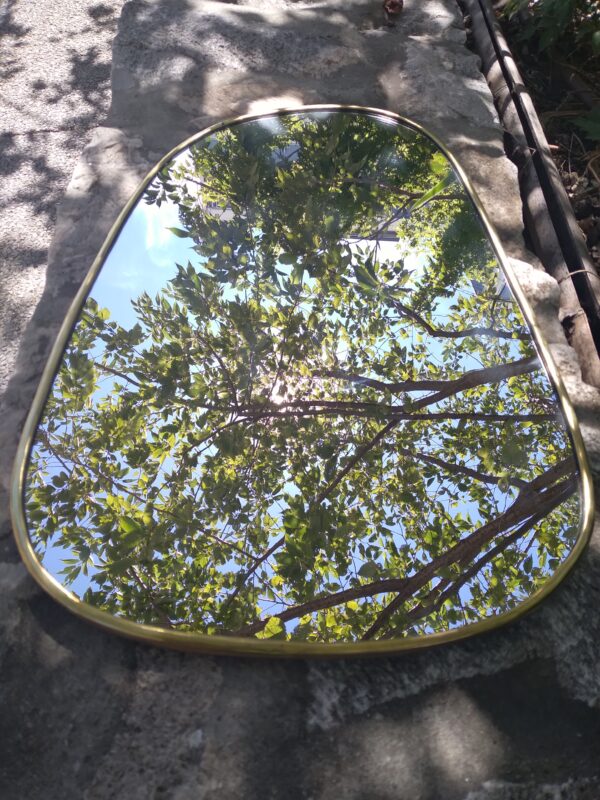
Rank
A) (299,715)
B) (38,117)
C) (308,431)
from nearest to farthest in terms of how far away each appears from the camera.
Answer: (299,715) < (308,431) < (38,117)

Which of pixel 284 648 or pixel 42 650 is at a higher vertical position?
pixel 284 648

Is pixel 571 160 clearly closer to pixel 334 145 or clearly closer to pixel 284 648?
pixel 334 145

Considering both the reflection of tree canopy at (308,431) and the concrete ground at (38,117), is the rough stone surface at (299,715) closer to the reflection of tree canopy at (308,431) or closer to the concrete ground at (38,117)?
the reflection of tree canopy at (308,431)

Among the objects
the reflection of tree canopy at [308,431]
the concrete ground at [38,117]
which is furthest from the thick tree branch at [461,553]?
the concrete ground at [38,117]

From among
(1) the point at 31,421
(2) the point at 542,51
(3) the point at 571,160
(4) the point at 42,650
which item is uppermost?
(2) the point at 542,51

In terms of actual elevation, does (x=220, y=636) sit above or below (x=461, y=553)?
below

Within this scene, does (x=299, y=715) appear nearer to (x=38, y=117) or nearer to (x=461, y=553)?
(x=461, y=553)

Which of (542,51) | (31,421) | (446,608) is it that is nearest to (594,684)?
(446,608)

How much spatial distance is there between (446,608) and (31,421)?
2.93 feet

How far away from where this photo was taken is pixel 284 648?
126 cm

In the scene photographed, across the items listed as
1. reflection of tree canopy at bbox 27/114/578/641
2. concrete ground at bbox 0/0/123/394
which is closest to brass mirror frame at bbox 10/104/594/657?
reflection of tree canopy at bbox 27/114/578/641

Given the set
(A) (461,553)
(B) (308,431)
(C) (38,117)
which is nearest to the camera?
(A) (461,553)

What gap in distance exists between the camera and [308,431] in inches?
60.6

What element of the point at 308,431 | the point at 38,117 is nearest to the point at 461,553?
the point at 308,431
